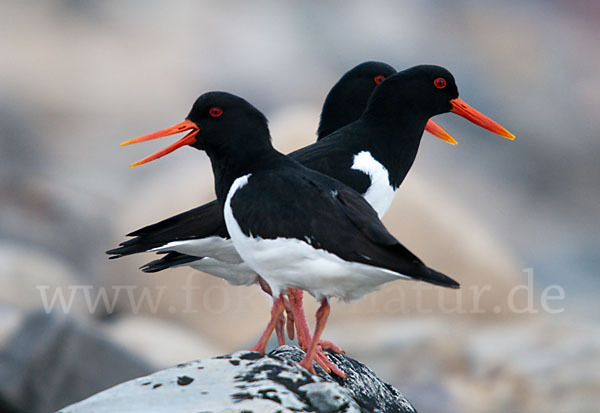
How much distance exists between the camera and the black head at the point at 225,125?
412 centimetres

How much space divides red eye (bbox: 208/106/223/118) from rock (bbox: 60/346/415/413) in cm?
115

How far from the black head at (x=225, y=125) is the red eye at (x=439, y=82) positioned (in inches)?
45.7

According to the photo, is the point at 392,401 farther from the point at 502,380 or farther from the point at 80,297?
the point at 80,297

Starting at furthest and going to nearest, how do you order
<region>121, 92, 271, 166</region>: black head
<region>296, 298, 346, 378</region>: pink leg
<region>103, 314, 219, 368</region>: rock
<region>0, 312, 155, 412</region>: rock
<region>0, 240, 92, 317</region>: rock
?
<region>0, 240, 92, 317</region>: rock < <region>103, 314, 219, 368</region>: rock < <region>0, 312, 155, 412</region>: rock < <region>121, 92, 271, 166</region>: black head < <region>296, 298, 346, 378</region>: pink leg

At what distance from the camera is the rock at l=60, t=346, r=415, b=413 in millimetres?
3387

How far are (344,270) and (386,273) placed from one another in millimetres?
183

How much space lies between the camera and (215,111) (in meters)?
4.16

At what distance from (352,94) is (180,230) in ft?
5.31

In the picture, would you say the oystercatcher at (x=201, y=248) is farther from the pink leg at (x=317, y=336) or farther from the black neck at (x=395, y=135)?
the black neck at (x=395, y=135)

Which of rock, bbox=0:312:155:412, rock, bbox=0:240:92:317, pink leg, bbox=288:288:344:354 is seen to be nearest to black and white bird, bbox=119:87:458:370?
pink leg, bbox=288:288:344:354

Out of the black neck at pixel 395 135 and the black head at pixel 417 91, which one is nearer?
the black neck at pixel 395 135

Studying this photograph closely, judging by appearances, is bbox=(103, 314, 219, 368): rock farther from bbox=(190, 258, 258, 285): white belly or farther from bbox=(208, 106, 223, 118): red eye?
bbox=(208, 106, 223, 118): red eye

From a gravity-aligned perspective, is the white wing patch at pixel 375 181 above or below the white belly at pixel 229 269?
above

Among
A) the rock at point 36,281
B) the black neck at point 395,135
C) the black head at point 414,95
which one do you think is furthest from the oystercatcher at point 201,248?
the rock at point 36,281
